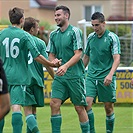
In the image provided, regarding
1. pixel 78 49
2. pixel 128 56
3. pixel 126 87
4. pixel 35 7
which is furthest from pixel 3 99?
pixel 35 7

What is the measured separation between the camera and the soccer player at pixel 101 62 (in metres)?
11.7

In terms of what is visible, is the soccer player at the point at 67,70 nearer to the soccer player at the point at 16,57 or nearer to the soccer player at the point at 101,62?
the soccer player at the point at 101,62

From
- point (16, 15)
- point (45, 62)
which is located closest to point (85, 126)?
point (45, 62)

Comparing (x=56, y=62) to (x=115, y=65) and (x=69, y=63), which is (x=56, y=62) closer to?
(x=69, y=63)

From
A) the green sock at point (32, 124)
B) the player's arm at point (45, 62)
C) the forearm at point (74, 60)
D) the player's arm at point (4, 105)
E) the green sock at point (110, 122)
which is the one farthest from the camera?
the green sock at point (110, 122)

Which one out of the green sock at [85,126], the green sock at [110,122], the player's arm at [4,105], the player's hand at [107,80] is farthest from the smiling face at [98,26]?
the player's arm at [4,105]

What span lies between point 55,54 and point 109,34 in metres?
1.09

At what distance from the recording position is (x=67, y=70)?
1110cm

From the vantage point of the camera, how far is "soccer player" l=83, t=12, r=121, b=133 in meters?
11.7

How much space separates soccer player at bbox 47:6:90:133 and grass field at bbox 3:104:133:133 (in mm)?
2032

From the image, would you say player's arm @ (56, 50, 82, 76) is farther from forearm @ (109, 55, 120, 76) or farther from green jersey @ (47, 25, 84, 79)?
forearm @ (109, 55, 120, 76)

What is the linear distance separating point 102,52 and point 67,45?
967 millimetres

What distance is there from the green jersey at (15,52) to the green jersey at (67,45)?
35.0 inches

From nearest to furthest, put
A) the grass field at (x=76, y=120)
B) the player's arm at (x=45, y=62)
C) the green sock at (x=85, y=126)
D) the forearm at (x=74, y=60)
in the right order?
the player's arm at (x=45, y=62)
the forearm at (x=74, y=60)
the green sock at (x=85, y=126)
the grass field at (x=76, y=120)
